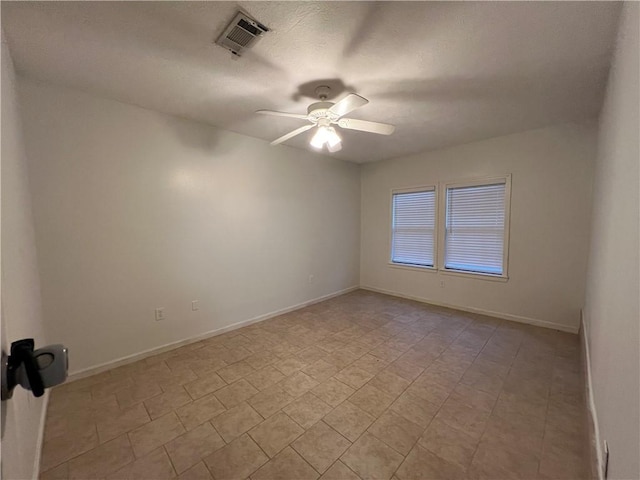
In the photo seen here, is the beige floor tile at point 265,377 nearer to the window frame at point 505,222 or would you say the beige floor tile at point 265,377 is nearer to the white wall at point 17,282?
the white wall at point 17,282

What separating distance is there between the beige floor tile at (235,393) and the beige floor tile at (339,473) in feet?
2.85

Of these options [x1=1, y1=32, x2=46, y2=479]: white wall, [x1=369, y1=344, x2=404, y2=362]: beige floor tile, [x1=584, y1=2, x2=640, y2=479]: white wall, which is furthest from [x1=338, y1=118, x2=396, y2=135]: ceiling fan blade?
[x1=369, y1=344, x2=404, y2=362]: beige floor tile

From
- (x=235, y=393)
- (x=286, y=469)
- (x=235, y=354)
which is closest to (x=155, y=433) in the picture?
(x=235, y=393)

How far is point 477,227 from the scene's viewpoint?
3748 mm

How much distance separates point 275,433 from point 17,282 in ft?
5.58

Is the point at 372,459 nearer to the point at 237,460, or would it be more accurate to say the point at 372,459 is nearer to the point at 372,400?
the point at 372,400

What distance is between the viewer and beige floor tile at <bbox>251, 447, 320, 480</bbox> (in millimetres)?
1376

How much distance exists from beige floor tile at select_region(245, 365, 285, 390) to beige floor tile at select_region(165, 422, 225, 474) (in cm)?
52

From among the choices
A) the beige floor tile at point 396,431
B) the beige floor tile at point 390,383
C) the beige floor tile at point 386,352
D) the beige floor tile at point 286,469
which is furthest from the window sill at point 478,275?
the beige floor tile at point 286,469

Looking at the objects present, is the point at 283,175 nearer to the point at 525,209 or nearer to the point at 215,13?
the point at 215,13

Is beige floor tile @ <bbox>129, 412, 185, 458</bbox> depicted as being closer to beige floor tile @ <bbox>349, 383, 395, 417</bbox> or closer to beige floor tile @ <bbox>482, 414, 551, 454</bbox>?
beige floor tile @ <bbox>349, 383, 395, 417</bbox>

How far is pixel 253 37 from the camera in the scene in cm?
157

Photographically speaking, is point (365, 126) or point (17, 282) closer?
point (17, 282)

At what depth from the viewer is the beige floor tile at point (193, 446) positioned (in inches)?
58.1
